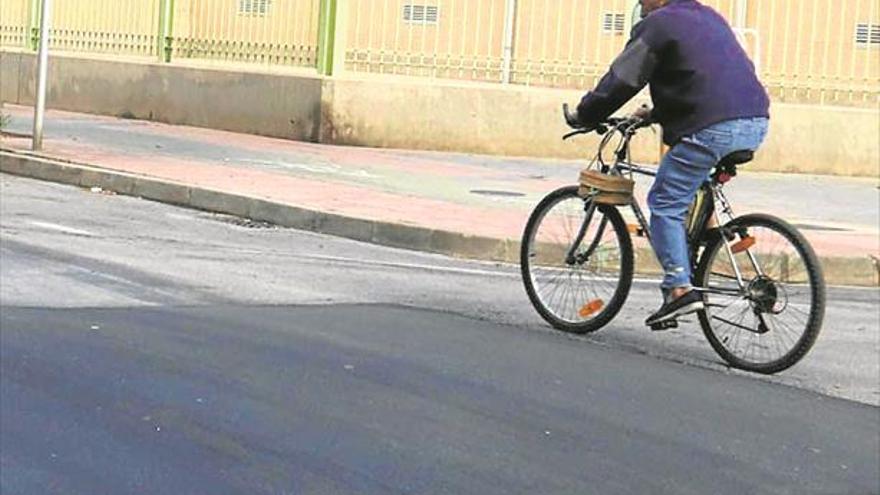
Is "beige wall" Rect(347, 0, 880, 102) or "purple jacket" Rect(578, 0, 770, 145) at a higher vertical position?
"beige wall" Rect(347, 0, 880, 102)

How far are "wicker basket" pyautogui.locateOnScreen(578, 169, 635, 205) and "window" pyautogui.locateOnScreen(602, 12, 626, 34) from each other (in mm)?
10557

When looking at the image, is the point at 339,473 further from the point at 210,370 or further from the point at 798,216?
the point at 798,216

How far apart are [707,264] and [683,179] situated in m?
0.46

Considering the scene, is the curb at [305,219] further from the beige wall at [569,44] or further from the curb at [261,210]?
the beige wall at [569,44]

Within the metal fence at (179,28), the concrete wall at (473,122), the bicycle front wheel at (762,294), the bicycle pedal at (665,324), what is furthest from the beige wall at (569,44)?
the bicycle front wheel at (762,294)

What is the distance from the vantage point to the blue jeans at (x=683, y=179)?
7.02 m

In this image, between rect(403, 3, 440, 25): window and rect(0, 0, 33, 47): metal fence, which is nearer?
rect(403, 3, 440, 25): window

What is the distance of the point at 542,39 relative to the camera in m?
18.0

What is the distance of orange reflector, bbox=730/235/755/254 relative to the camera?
282 inches

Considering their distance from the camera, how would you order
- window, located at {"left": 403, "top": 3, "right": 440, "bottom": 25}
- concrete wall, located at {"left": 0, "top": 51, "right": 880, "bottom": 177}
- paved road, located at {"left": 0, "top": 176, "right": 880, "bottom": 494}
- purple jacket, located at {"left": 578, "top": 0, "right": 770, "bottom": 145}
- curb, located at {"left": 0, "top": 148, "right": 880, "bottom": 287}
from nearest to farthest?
paved road, located at {"left": 0, "top": 176, "right": 880, "bottom": 494}, purple jacket, located at {"left": 578, "top": 0, "right": 770, "bottom": 145}, curb, located at {"left": 0, "top": 148, "right": 880, "bottom": 287}, concrete wall, located at {"left": 0, "top": 51, "right": 880, "bottom": 177}, window, located at {"left": 403, "top": 3, "right": 440, "bottom": 25}

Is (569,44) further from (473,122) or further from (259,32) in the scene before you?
(259,32)

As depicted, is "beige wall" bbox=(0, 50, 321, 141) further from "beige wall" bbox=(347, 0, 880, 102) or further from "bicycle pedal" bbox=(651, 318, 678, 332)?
"bicycle pedal" bbox=(651, 318, 678, 332)

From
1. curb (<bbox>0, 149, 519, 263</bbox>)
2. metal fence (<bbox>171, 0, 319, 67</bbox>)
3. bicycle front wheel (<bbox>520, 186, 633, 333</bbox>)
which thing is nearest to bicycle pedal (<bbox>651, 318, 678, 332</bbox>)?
bicycle front wheel (<bbox>520, 186, 633, 333</bbox>)

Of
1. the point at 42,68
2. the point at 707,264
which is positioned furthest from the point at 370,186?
the point at 707,264
